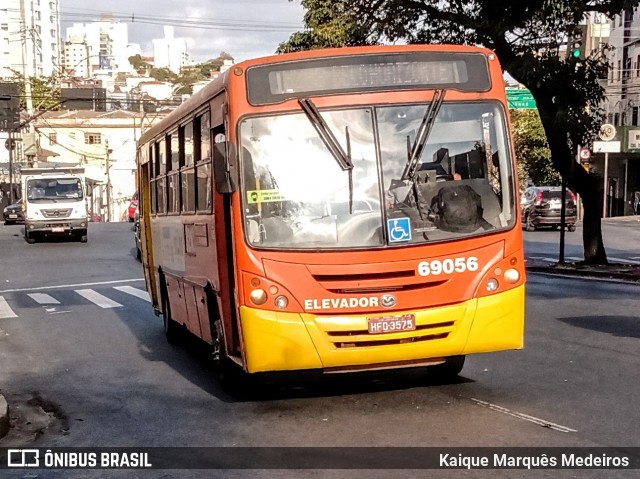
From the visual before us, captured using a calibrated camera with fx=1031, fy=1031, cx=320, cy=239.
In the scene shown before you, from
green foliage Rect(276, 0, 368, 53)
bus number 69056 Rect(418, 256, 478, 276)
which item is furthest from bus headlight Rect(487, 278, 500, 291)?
green foliage Rect(276, 0, 368, 53)

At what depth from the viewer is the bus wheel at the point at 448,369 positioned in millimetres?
9773

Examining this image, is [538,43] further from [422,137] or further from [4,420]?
[4,420]

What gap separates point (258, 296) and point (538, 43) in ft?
54.2

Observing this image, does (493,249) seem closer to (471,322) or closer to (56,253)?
(471,322)

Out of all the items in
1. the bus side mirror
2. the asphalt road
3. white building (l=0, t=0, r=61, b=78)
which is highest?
white building (l=0, t=0, r=61, b=78)

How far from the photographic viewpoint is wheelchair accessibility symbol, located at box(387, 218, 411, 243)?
27.7 feet

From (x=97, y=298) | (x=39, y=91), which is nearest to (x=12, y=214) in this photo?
(x=97, y=298)

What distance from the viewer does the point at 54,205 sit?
38375 mm

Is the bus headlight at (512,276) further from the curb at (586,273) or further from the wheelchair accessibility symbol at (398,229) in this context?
the curb at (586,273)

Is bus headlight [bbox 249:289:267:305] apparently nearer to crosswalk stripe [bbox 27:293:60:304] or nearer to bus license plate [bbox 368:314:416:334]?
bus license plate [bbox 368:314:416:334]

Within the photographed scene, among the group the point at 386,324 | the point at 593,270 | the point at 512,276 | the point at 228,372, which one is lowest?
the point at 593,270

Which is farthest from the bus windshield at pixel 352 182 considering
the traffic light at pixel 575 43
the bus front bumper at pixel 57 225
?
the bus front bumper at pixel 57 225

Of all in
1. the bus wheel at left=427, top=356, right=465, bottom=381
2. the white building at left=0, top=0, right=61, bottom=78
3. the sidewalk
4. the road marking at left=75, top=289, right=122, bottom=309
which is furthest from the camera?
the white building at left=0, top=0, right=61, bottom=78

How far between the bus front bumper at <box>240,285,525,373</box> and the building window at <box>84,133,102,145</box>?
304ft
